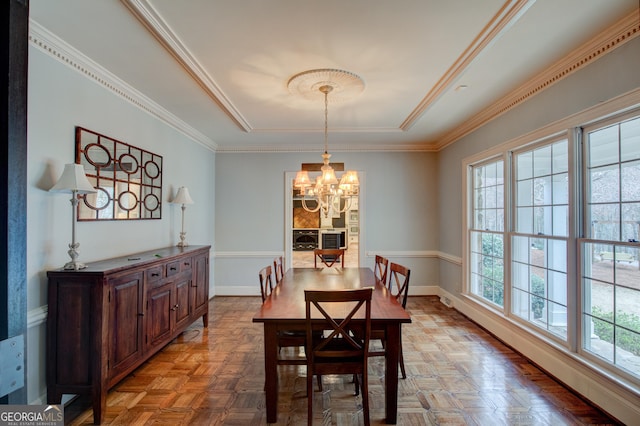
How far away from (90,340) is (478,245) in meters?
4.24

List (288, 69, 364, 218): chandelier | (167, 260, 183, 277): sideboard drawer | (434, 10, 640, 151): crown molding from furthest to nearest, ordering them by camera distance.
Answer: (167, 260, 183, 277): sideboard drawer → (288, 69, 364, 218): chandelier → (434, 10, 640, 151): crown molding

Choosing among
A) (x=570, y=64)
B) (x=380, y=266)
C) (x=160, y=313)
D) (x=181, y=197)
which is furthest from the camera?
(x=181, y=197)

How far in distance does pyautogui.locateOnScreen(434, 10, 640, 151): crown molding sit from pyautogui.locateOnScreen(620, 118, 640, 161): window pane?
0.53m

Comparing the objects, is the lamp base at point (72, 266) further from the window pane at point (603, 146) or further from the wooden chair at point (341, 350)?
the window pane at point (603, 146)

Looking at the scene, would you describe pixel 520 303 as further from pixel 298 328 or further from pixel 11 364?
pixel 11 364

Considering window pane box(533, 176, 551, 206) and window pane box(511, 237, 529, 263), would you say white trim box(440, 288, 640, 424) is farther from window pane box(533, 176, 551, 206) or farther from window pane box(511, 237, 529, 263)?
window pane box(533, 176, 551, 206)

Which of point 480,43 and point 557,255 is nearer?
point 480,43

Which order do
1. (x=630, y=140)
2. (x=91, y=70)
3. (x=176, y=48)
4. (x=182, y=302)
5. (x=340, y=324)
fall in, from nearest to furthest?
(x=340, y=324) → (x=630, y=140) → (x=176, y=48) → (x=91, y=70) → (x=182, y=302)

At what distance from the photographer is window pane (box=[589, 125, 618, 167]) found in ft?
7.14

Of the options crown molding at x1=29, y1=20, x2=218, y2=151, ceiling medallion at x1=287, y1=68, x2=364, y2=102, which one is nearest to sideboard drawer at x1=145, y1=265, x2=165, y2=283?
crown molding at x1=29, y1=20, x2=218, y2=151

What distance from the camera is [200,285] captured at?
3.66 meters

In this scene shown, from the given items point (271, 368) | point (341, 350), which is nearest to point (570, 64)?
point (341, 350)

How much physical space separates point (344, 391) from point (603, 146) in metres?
2.73

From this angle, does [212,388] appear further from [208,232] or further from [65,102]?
[208,232]
